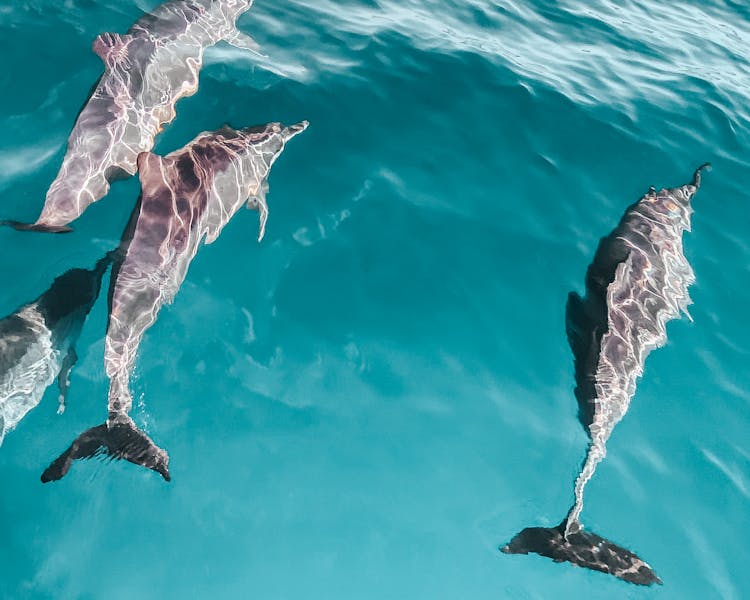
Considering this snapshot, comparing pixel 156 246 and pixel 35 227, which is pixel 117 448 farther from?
pixel 35 227

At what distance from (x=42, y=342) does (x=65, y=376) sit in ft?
1.33

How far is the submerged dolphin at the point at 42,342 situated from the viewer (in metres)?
5.70

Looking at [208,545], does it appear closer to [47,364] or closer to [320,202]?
[47,364]

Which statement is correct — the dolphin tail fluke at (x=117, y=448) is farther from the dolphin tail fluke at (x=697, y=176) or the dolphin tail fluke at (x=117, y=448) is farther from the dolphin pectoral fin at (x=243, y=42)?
the dolphin tail fluke at (x=697, y=176)

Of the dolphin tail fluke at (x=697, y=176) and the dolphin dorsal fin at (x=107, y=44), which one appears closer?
the dolphin dorsal fin at (x=107, y=44)

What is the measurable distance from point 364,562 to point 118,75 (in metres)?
6.69

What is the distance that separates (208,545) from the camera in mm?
5484

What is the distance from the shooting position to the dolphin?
559 centimetres

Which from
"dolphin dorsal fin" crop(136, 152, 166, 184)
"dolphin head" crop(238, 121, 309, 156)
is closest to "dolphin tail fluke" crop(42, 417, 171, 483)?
"dolphin dorsal fin" crop(136, 152, 166, 184)

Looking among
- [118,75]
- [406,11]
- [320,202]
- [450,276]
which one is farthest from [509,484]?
[406,11]

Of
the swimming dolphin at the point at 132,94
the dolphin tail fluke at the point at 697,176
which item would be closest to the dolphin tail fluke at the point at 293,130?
the swimming dolphin at the point at 132,94

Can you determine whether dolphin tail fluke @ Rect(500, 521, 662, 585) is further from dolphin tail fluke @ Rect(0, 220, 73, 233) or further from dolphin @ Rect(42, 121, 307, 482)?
dolphin tail fluke @ Rect(0, 220, 73, 233)

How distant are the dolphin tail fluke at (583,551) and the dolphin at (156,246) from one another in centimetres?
322

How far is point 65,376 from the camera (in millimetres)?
5961
